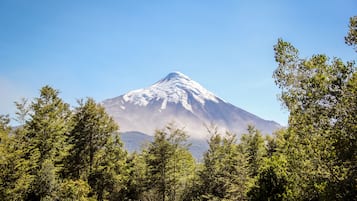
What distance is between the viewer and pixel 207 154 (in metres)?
32.2

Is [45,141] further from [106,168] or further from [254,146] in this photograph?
[254,146]

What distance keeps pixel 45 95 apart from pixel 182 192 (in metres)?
17.3

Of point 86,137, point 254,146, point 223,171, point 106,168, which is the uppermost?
point 254,146

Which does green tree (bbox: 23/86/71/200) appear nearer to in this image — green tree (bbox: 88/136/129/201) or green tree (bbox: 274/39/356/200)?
green tree (bbox: 88/136/129/201)

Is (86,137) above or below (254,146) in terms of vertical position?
below

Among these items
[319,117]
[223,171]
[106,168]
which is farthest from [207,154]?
[319,117]

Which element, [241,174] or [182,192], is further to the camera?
[182,192]

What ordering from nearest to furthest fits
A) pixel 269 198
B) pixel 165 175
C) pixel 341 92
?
pixel 341 92 → pixel 269 198 → pixel 165 175

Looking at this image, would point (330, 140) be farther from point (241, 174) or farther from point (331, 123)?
point (241, 174)

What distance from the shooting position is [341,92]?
1222cm

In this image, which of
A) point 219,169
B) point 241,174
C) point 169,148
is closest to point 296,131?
point 241,174

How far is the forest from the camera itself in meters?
12.5

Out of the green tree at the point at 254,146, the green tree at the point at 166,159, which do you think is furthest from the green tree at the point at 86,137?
the green tree at the point at 254,146

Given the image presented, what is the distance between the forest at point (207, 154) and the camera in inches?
491
